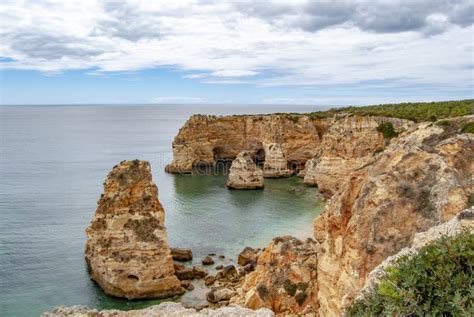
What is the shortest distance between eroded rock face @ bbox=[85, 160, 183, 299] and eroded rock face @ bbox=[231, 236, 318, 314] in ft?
26.5

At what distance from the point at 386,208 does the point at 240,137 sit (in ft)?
211

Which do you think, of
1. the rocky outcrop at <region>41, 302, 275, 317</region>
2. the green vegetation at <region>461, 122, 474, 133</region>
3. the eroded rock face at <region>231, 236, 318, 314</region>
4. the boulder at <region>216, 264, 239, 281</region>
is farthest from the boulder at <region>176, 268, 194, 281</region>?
the green vegetation at <region>461, 122, 474, 133</region>

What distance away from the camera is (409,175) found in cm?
1409

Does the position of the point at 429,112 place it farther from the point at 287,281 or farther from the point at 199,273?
the point at 287,281

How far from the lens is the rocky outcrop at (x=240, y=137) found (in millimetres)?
70500

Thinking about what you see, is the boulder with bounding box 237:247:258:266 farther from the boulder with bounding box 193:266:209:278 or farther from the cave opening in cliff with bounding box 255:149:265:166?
the cave opening in cliff with bounding box 255:149:265:166

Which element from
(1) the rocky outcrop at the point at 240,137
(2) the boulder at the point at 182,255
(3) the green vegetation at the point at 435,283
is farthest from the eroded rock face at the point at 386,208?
(1) the rocky outcrop at the point at 240,137

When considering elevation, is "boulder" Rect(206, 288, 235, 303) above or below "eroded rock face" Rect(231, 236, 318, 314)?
below

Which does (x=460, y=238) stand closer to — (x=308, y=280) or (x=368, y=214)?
(x=368, y=214)

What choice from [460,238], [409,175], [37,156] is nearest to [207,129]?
[37,156]

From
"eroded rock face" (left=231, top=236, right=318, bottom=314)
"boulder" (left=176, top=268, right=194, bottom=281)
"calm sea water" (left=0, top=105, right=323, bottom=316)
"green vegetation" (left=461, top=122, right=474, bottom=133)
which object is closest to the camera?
"eroded rock face" (left=231, top=236, right=318, bottom=314)

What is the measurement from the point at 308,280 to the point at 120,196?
1396cm

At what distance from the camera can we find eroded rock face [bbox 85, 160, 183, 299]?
26.1 metres

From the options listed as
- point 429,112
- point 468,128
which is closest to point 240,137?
point 429,112
